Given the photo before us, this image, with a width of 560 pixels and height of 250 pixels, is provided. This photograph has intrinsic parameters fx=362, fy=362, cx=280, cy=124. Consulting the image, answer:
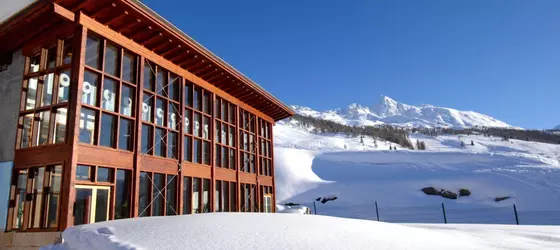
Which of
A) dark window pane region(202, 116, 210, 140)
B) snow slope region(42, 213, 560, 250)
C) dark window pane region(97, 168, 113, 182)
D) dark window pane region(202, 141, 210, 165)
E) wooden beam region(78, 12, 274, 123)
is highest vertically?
wooden beam region(78, 12, 274, 123)

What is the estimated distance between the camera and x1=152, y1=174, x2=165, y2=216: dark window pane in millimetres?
12633

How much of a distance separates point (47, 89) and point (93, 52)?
6.22 feet

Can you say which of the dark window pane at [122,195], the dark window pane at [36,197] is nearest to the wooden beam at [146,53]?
the dark window pane at [122,195]

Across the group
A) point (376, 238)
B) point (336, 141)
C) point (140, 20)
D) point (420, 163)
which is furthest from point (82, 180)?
point (336, 141)

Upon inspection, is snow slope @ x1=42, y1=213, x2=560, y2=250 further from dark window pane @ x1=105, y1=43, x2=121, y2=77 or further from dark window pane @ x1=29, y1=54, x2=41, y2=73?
dark window pane @ x1=29, y1=54, x2=41, y2=73

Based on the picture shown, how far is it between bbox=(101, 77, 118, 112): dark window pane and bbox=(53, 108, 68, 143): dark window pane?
108 cm

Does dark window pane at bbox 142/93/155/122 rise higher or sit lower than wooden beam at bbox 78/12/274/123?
lower

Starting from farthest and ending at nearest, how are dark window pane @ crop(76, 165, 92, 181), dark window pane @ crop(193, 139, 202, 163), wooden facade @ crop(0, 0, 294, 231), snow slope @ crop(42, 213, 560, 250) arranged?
dark window pane @ crop(193, 139, 202, 163), wooden facade @ crop(0, 0, 294, 231), dark window pane @ crop(76, 165, 92, 181), snow slope @ crop(42, 213, 560, 250)

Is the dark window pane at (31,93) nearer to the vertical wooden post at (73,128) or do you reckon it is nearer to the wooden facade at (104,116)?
the wooden facade at (104,116)

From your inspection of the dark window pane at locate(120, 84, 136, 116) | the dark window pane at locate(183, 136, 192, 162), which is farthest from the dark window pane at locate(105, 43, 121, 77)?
the dark window pane at locate(183, 136, 192, 162)

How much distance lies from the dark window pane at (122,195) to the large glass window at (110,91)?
34.1 inches

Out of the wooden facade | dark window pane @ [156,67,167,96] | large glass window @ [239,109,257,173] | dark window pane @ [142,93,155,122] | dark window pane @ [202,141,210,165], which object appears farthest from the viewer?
large glass window @ [239,109,257,173]

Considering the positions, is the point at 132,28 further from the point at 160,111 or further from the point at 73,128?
the point at 73,128

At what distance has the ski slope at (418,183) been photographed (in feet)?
96.4
